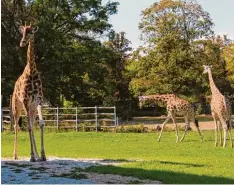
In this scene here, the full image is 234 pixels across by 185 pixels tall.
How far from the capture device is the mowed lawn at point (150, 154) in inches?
327

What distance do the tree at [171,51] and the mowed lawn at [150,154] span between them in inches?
615

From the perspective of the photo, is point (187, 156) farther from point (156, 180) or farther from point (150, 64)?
point (150, 64)

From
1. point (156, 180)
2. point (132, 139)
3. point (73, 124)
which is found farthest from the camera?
point (73, 124)

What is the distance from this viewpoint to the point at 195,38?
1438 inches

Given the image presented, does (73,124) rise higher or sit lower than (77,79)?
lower

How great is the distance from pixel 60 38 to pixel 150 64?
8.35m

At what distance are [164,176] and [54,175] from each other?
6.09ft

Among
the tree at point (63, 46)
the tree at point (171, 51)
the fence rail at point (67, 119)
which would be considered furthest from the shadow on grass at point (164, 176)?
the tree at point (171, 51)

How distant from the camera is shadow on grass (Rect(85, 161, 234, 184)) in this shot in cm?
764

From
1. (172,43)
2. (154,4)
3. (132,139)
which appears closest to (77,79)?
(172,43)

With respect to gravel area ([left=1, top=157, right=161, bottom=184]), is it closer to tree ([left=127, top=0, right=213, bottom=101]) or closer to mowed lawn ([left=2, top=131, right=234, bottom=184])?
mowed lawn ([left=2, top=131, right=234, bottom=184])

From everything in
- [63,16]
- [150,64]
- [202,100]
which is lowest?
[202,100]

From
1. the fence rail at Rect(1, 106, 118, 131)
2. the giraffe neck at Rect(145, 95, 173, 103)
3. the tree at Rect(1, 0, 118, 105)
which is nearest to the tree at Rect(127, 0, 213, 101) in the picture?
the tree at Rect(1, 0, 118, 105)

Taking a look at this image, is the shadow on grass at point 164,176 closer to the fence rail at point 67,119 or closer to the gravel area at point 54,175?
the gravel area at point 54,175
